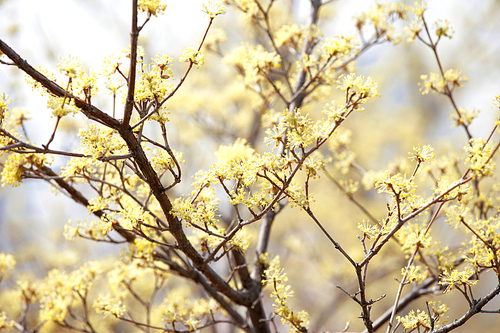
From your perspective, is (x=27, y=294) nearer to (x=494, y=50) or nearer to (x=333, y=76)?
(x=333, y=76)

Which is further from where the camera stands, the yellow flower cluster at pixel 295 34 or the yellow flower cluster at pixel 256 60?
the yellow flower cluster at pixel 295 34

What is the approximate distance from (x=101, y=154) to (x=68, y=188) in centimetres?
52

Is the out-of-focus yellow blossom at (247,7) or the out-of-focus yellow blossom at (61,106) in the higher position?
the out-of-focus yellow blossom at (247,7)

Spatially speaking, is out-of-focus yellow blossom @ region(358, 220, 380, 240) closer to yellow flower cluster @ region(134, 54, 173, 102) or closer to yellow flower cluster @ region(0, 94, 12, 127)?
yellow flower cluster @ region(134, 54, 173, 102)

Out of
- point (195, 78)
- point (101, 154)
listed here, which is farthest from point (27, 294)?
point (195, 78)

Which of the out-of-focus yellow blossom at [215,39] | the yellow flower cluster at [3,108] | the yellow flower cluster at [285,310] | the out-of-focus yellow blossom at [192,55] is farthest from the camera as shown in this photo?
the out-of-focus yellow blossom at [215,39]

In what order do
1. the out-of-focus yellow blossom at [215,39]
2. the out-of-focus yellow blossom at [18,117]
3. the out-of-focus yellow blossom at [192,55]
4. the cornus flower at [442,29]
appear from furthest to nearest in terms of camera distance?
the out-of-focus yellow blossom at [215,39]
the cornus flower at [442,29]
the out-of-focus yellow blossom at [18,117]
the out-of-focus yellow blossom at [192,55]

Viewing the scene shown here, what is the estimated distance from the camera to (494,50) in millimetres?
6742

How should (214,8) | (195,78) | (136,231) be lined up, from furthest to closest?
(195,78), (136,231), (214,8)

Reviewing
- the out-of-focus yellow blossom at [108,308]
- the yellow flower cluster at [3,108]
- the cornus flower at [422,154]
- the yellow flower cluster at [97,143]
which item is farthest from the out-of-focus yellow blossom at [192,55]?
the out-of-focus yellow blossom at [108,308]


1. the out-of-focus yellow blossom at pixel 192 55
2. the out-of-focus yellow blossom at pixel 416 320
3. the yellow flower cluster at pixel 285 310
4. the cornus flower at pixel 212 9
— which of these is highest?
the cornus flower at pixel 212 9

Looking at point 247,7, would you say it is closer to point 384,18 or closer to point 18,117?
point 384,18

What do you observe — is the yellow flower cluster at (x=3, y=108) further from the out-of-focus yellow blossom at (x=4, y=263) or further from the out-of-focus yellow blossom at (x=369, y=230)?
the out-of-focus yellow blossom at (x=4, y=263)

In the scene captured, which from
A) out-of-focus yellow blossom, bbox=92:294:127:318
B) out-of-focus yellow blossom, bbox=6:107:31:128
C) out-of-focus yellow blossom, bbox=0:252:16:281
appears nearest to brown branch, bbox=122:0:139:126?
out-of-focus yellow blossom, bbox=6:107:31:128
